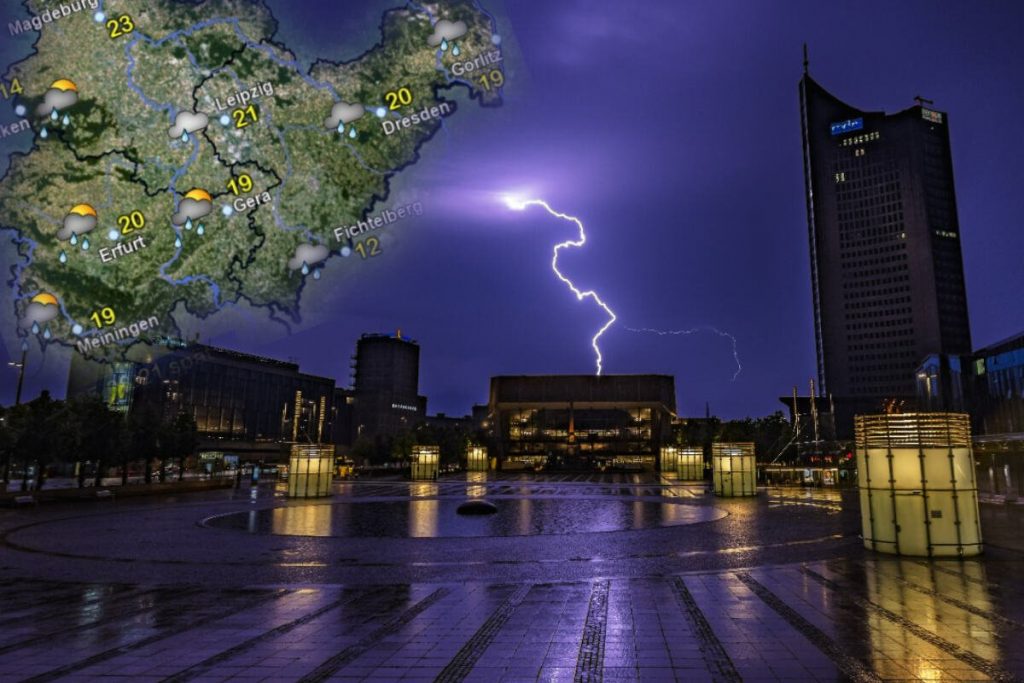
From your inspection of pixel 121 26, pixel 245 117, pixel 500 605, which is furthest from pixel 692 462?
pixel 121 26

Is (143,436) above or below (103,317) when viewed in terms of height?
below

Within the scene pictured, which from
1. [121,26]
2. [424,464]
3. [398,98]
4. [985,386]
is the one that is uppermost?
[121,26]

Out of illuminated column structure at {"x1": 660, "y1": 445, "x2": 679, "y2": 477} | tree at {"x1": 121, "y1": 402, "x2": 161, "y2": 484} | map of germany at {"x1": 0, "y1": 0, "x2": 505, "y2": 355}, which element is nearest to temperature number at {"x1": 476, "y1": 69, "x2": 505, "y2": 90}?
map of germany at {"x1": 0, "y1": 0, "x2": 505, "y2": 355}

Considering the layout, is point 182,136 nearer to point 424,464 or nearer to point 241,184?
point 241,184

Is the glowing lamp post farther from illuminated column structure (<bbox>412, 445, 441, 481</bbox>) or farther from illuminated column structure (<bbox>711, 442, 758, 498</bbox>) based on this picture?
illuminated column structure (<bbox>711, 442, 758, 498</bbox>)

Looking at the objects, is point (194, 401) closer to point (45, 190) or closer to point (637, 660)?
point (45, 190)

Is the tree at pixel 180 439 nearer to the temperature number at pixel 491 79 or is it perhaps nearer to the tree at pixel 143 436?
the tree at pixel 143 436

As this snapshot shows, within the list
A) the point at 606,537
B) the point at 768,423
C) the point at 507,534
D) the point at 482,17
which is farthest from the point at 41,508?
the point at 768,423
